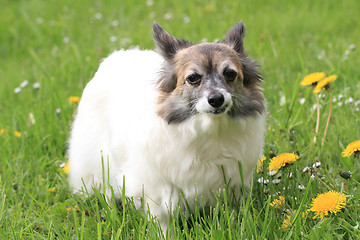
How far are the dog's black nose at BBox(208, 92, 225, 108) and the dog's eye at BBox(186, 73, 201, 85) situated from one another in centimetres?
19

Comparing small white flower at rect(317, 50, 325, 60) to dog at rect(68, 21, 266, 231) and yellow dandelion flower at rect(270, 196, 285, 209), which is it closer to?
dog at rect(68, 21, 266, 231)

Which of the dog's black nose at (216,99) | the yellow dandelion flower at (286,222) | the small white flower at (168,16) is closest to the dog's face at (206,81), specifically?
the dog's black nose at (216,99)

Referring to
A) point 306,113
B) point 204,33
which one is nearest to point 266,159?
point 306,113

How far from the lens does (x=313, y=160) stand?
11.8 ft

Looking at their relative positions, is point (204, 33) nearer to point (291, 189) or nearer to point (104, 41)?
point (104, 41)

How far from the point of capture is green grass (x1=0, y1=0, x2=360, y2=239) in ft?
9.30

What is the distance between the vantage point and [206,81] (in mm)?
2662

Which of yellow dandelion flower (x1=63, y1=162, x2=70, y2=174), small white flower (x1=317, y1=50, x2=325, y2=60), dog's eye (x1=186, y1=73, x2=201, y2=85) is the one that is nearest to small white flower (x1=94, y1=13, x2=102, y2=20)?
small white flower (x1=317, y1=50, x2=325, y2=60)

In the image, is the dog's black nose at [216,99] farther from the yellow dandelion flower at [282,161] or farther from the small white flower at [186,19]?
the small white flower at [186,19]

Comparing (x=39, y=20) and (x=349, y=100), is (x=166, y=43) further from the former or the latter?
(x=39, y=20)

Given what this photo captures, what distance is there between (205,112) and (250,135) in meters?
0.41

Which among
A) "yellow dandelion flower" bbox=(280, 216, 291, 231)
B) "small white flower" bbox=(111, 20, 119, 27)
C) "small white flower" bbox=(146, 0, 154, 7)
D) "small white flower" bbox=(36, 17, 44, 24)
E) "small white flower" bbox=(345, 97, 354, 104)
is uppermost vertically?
"small white flower" bbox=(36, 17, 44, 24)

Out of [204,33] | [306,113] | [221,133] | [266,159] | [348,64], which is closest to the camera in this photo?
[221,133]

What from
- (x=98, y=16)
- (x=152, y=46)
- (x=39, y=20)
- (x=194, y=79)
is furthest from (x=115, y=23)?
(x=194, y=79)
